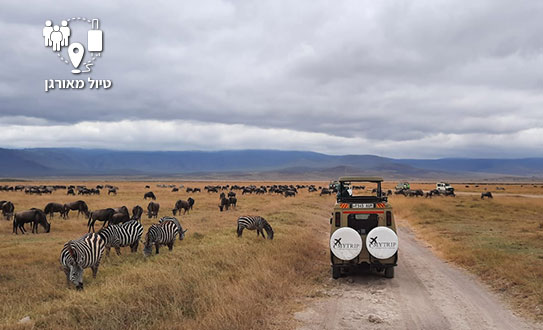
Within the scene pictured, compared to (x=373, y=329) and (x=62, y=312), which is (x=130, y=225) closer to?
(x=62, y=312)

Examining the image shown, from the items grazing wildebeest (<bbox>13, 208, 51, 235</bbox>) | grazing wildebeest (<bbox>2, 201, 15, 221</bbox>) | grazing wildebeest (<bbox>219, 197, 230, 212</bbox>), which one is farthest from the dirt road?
grazing wildebeest (<bbox>2, 201, 15, 221</bbox>)

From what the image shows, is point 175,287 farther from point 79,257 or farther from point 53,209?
point 53,209

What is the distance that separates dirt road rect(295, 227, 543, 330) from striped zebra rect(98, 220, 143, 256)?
7.93 meters

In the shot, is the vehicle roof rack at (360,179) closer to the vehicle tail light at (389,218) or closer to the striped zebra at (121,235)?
the vehicle tail light at (389,218)

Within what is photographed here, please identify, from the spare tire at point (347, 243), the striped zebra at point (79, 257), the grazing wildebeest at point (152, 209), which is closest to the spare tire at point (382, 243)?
the spare tire at point (347, 243)

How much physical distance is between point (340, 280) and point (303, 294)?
73.3 inches

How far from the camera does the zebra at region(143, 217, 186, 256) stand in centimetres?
1489

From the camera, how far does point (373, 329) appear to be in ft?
27.2

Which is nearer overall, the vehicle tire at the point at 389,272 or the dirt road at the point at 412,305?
the dirt road at the point at 412,305

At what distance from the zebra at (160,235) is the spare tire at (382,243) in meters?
7.70

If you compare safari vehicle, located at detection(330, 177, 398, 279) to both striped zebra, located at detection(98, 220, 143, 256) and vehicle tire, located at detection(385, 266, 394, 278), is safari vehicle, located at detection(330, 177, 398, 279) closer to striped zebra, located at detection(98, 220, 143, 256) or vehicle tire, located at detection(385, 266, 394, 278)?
vehicle tire, located at detection(385, 266, 394, 278)

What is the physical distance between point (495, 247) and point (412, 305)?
32.1 feet

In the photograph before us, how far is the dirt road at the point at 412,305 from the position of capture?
864cm

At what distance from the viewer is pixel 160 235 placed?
15211mm
